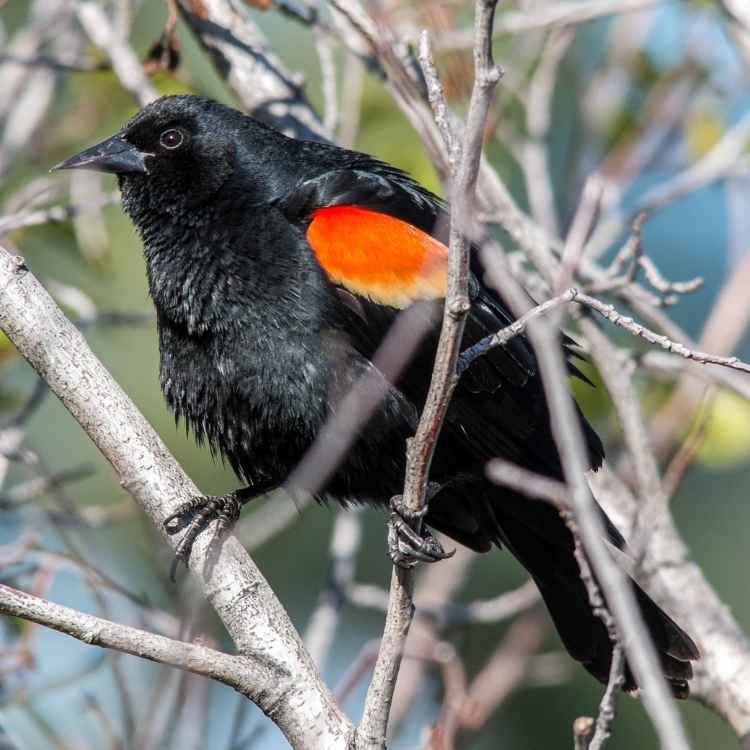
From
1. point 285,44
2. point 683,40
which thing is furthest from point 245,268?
point 285,44

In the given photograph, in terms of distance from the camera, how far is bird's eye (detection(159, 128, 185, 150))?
3.24 meters

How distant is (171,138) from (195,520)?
3.85 feet

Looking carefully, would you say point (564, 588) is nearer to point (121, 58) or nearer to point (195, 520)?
point (195, 520)

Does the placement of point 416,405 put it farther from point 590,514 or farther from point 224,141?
point 590,514

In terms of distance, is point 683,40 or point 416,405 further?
point 683,40

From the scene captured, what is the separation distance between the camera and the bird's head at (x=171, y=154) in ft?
10.3

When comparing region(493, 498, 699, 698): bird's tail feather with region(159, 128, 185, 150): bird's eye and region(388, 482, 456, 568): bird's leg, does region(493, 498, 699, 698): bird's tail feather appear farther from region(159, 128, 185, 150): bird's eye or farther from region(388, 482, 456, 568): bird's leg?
region(159, 128, 185, 150): bird's eye

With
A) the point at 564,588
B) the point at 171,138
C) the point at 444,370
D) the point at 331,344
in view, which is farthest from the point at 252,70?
the point at 444,370

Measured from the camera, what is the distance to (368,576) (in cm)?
712

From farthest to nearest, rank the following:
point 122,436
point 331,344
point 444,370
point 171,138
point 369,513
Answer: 1. point 369,513
2. point 171,138
3. point 331,344
4. point 122,436
5. point 444,370

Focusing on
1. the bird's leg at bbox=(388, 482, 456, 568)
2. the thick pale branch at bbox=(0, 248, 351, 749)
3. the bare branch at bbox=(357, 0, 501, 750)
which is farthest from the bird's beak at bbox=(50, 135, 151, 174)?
the bare branch at bbox=(357, 0, 501, 750)

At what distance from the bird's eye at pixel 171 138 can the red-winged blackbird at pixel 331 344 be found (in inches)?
3.1

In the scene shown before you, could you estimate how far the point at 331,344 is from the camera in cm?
278

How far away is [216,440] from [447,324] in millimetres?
1289
